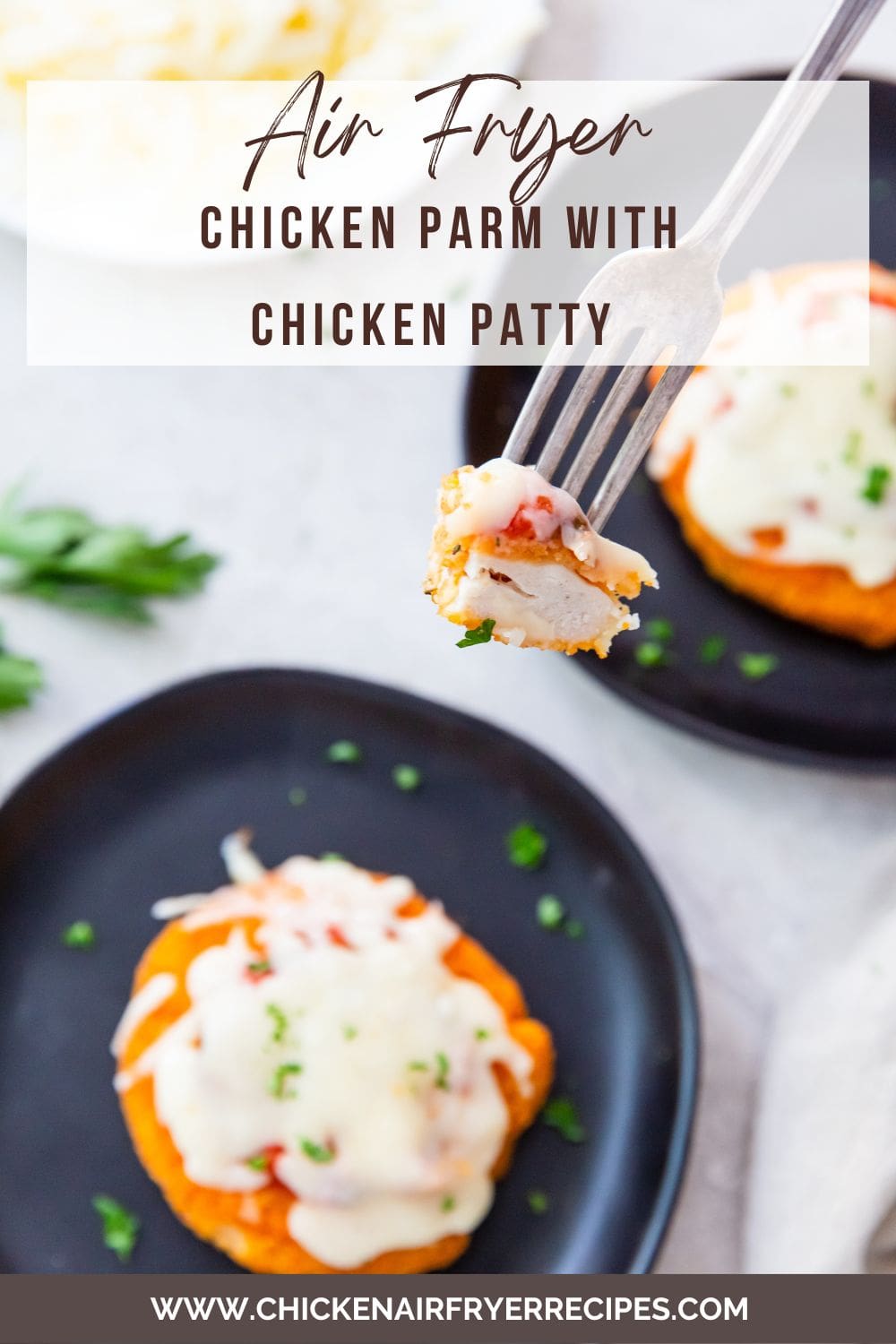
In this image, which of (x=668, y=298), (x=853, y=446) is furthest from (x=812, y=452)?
(x=668, y=298)

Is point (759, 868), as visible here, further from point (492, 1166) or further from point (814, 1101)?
point (492, 1166)

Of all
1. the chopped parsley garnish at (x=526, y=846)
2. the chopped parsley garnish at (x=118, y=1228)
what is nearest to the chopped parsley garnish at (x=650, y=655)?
the chopped parsley garnish at (x=526, y=846)

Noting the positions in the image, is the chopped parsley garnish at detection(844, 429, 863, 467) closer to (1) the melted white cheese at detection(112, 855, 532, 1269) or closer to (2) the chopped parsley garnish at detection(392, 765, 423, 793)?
(2) the chopped parsley garnish at detection(392, 765, 423, 793)

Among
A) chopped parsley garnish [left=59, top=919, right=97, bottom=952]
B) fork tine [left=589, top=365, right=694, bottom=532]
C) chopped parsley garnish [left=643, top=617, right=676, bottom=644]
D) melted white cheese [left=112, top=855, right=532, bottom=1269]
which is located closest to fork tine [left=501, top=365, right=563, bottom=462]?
fork tine [left=589, top=365, right=694, bottom=532]

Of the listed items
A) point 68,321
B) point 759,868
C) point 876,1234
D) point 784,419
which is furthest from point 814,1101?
point 68,321

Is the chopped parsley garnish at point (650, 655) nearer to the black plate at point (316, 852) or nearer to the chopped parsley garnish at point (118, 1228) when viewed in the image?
the black plate at point (316, 852)

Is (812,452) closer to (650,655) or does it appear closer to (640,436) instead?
(650,655)
